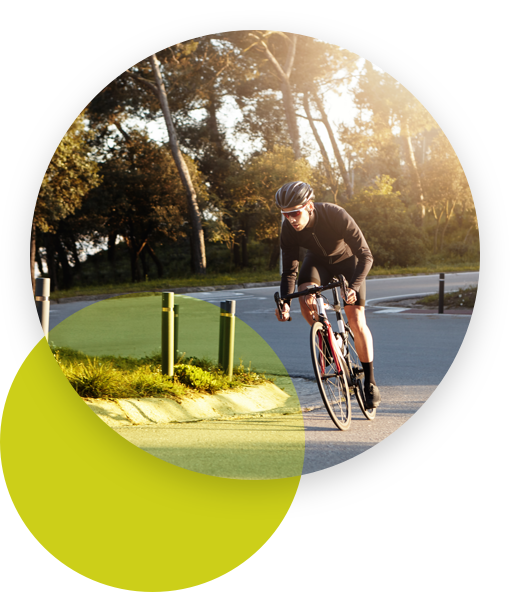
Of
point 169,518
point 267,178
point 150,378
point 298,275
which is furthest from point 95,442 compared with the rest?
point 267,178

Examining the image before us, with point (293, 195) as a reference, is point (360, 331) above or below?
below

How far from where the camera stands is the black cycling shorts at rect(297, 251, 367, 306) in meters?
4.20

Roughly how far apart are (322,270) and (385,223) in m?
0.66

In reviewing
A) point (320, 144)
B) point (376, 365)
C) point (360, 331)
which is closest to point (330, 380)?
point (360, 331)

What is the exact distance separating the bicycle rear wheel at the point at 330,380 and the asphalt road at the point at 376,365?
5.3 inches

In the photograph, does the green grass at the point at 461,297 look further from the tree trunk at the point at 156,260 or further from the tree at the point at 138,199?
the tree trunk at the point at 156,260

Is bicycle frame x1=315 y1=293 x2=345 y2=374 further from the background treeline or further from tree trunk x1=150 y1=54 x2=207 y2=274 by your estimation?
tree trunk x1=150 y1=54 x2=207 y2=274

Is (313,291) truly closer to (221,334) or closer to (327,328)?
(327,328)

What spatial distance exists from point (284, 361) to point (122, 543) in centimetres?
286

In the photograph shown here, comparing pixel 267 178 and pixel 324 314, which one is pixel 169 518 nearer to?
pixel 324 314

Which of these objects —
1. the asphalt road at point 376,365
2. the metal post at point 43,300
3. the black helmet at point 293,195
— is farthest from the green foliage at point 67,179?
the black helmet at point 293,195

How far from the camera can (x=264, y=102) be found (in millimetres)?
4645

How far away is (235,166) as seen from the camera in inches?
189

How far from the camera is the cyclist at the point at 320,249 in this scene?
12.9 ft
